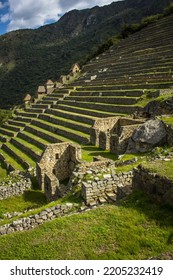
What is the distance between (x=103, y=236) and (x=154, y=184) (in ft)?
5.90

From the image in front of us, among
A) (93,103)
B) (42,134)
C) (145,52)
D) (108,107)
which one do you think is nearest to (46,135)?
(42,134)

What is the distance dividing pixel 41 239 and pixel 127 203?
2.20m

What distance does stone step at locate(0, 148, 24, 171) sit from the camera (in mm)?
23562

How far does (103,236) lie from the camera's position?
641 cm

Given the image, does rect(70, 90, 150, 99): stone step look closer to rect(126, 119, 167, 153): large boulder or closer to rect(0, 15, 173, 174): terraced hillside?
rect(0, 15, 173, 174): terraced hillside

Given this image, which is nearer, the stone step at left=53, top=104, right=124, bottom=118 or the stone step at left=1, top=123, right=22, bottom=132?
the stone step at left=53, top=104, right=124, bottom=118

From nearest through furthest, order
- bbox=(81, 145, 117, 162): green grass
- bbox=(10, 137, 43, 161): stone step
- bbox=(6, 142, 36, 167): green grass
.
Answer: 1. bbox=(81, 145, 117, 162): green grass
2. bbox=(6, 142, 36, 167): green grass
3. bbox=(10, 137, 43, 161): stone step

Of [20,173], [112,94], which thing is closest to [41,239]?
[20,173]

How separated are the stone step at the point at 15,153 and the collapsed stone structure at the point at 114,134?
5.50 metres

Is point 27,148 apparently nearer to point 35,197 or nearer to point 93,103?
point 93,103

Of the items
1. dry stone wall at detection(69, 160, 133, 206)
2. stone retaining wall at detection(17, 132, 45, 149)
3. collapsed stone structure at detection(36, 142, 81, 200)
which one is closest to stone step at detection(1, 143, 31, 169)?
stone retaining wall at detection(17, 132, 45, 149)

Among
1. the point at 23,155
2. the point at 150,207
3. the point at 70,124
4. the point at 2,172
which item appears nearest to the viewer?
the point at 150,207

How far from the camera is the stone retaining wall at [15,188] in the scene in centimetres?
1722

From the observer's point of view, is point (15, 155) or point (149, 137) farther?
point (15, 155)
